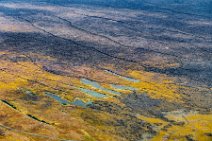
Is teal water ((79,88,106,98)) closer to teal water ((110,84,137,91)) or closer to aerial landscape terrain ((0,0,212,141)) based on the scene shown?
aerial landscape terrain ((0,0,212,141))

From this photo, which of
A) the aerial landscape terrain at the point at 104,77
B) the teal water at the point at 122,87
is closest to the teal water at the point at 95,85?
the aerial landscape terrain at the point at 104,77

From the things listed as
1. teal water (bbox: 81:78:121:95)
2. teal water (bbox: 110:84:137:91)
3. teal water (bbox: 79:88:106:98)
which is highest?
teal water (bbox: 110:84:137:91)

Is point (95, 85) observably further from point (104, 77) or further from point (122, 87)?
point (122, 87)

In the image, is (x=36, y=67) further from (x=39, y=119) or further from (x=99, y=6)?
(x=99, y=6)

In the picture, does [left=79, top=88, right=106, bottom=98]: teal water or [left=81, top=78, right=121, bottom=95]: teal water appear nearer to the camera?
[left=79, top=88, right=106, bottom=98]: teal water

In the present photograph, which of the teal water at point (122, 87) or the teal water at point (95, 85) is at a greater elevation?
the teal water at point (122, 87)

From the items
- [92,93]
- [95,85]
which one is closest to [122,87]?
[95,85]

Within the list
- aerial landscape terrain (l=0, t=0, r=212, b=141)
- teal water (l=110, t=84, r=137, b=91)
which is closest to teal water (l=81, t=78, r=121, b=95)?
aerial landscape terrain (l=0, t=0, r=212, b=141)

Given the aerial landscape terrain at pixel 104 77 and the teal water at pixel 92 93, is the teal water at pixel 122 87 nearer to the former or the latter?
the aerial landscape terrain at pixel 104 77
